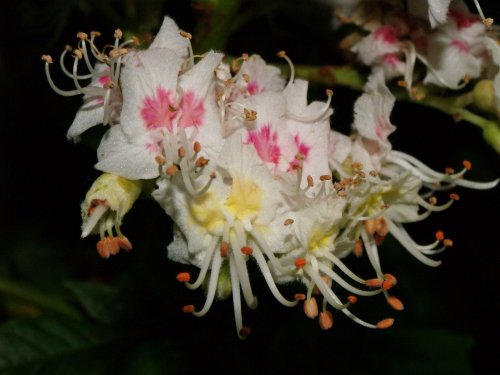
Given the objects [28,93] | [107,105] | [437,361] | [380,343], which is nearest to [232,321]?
[380,343]

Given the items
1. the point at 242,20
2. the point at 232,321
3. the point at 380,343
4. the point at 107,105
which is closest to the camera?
the point at 107,105

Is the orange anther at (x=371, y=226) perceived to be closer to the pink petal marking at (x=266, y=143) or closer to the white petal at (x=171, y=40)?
the pink petal marking at (x=266, y=143)

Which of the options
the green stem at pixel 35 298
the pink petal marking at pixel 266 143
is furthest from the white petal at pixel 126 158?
the green stem at pixel 35 298

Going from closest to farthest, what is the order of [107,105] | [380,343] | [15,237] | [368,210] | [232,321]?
[107,105], [368,210], [232,321], [380,343], [15,237]

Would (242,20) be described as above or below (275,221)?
above

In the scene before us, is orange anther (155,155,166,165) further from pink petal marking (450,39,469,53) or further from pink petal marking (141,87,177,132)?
pink petal marking (450,39,469,53)

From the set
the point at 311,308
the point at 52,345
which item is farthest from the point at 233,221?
the point at 52,345

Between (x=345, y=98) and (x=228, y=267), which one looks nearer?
(x=228, y=267)

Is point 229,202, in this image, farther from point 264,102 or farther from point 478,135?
point 478,135

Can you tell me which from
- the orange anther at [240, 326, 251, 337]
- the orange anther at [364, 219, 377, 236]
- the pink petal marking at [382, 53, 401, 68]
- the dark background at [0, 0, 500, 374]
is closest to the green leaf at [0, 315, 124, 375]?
the dark background at [0, 0, 500, 374]
